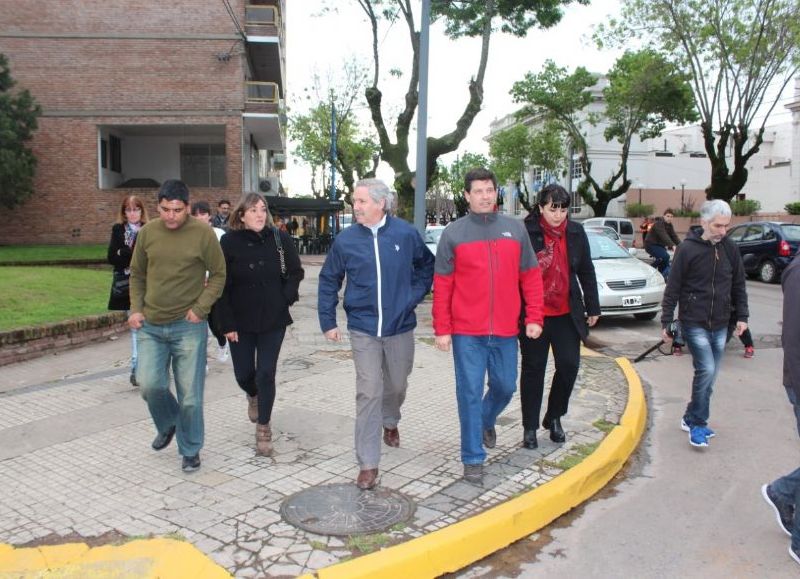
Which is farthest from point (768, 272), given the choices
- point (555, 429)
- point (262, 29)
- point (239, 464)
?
point (262, 29)

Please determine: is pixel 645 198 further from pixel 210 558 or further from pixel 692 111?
pixel 210 558

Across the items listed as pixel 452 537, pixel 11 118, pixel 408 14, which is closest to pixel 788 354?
pixel 452 537

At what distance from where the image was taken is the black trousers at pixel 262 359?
186 inches

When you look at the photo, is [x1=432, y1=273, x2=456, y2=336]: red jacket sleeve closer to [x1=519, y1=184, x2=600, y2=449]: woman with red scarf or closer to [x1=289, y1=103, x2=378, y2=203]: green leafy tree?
[x1=519, y1=184, x2=600, y2=449]: woman with red scarf

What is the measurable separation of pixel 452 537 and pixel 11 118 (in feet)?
82.1

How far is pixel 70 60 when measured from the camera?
26.2 m

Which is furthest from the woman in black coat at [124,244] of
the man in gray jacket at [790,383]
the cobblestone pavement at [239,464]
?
the man in gray jacket at [790,383]

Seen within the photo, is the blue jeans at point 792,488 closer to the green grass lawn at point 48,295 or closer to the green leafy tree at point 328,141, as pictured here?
the green grass lawn at point 48,295

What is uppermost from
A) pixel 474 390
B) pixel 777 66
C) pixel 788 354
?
pixel 777 66

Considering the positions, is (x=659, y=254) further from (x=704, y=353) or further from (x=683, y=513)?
(x=683, y=513)

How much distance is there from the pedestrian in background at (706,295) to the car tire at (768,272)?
14813 mm

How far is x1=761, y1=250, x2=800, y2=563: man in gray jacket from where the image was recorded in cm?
329

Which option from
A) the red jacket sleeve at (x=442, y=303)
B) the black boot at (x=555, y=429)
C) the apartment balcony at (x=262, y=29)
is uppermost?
the apartment balcony at (x=262, y=29)

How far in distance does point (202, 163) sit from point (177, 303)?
29.2 meters
